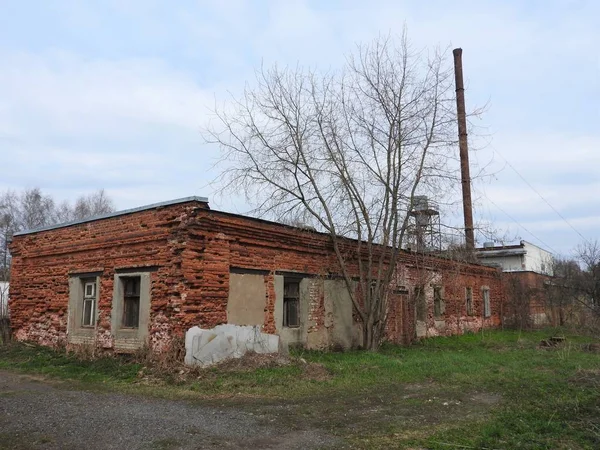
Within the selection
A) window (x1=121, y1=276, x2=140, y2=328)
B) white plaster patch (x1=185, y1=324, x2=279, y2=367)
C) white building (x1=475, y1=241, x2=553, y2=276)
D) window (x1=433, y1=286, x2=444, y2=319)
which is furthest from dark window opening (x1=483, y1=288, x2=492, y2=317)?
window (x1=121, y1=276, x2=140, y2=328)

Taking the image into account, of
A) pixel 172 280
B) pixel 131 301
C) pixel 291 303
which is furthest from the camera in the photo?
pixel 291 303

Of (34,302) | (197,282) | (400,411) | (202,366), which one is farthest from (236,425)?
(34,302)

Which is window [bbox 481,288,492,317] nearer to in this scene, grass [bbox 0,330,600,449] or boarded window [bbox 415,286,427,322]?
boarded window [bbox 415,286,427,322]

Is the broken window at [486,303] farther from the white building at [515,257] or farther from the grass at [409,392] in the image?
the grass at [409,392]

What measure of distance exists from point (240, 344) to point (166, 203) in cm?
389

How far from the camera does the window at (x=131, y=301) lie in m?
13.0

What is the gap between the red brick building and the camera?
39.0 feet

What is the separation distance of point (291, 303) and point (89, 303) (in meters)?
5.81

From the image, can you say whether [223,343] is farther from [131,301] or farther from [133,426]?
[133,426]

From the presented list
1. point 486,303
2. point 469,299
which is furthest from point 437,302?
point 486,303

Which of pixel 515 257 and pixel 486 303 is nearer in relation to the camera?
pixel 486 303

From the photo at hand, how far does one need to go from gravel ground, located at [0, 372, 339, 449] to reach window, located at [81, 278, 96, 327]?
5.06 meters

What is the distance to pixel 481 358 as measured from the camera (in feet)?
47.0

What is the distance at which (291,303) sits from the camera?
576 inches
